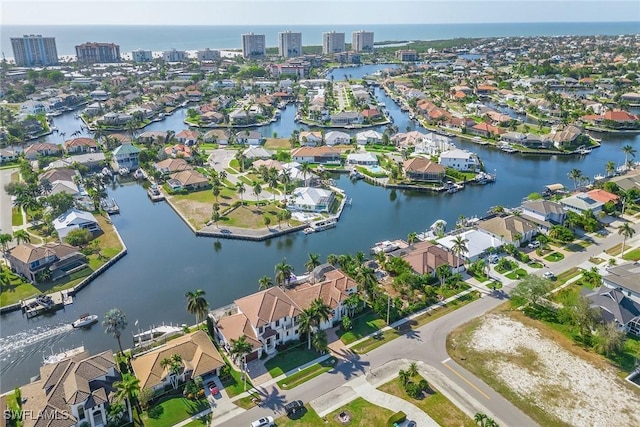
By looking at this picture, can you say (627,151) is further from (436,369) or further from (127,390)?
(127,390)

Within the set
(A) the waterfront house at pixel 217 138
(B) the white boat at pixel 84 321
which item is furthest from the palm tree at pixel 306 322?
(A) the waterfront house at pixel 217 138

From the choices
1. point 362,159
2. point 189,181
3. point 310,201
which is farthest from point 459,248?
point 189,181

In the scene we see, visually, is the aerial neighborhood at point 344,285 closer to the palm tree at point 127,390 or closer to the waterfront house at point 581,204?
the palm tree at point 127,390

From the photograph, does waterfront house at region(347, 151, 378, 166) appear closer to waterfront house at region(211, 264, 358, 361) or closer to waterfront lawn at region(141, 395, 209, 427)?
waterfront house at region(211, 264, 358, 361)

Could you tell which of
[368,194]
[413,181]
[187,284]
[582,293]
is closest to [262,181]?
[368,194]

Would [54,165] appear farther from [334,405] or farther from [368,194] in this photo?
[334,405]

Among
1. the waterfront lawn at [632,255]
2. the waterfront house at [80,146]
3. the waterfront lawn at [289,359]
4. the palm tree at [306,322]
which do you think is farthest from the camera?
the waterfront house at [80,146]
